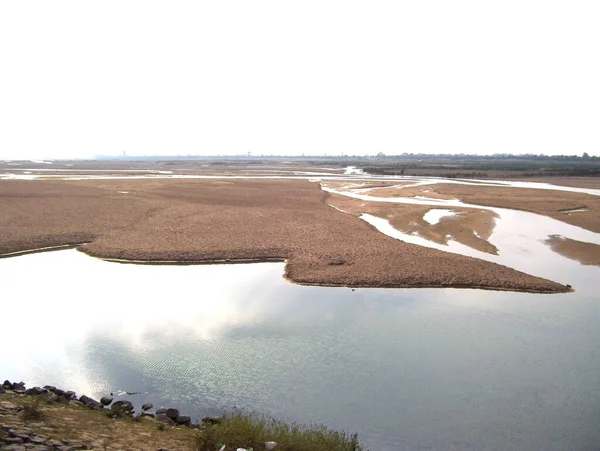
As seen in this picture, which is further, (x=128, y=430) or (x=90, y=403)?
(x=90, y=403)

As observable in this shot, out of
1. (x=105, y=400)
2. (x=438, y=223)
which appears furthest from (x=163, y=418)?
(x=438, y=223)

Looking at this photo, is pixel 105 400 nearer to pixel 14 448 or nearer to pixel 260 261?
pixel 14 448

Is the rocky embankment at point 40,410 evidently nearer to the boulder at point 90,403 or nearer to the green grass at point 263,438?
the boulder at point 90,403

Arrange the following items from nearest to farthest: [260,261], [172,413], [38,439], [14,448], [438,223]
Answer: [14,448] < [38,439] < [172,413] < [260,261] < [438,223]

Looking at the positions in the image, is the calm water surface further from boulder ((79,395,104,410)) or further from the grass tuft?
the grass tuft

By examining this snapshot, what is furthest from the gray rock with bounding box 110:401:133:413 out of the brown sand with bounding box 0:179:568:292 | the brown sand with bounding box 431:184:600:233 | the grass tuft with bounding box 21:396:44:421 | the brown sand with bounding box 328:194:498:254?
the brown sand with bounding box 431:184:600:233

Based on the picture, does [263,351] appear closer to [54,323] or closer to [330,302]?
[330,302]
